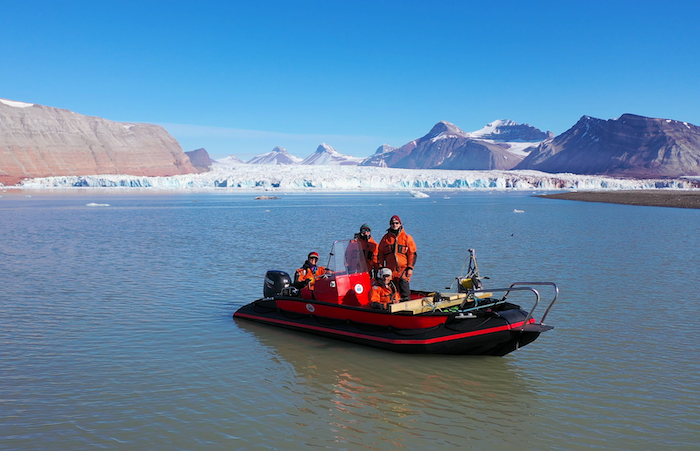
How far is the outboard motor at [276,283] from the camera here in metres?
10.3

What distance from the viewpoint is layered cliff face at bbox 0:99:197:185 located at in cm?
14862

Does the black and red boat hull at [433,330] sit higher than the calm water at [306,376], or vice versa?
the black and red boat hull at [433,330]

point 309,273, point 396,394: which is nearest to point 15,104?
point 309,273

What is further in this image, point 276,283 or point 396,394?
point 276,283

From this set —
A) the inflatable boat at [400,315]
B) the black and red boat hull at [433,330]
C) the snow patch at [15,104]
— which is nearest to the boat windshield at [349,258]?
the inflatable boat at [400,315]

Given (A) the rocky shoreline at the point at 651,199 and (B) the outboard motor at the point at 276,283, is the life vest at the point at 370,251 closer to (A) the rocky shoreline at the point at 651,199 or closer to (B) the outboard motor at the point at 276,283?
(B) the outboard motor at the point at 276,283

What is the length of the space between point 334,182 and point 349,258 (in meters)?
101

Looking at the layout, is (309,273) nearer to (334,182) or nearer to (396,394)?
(396,394)

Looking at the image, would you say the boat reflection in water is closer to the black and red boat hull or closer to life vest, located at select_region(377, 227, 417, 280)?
the black and red boat hull

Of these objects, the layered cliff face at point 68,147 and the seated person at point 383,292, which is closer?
the seated person at point 383,292

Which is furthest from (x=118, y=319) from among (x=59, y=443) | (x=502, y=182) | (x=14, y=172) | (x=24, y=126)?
(x=24, y=126)

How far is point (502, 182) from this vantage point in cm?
12494

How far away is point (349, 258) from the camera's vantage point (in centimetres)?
910

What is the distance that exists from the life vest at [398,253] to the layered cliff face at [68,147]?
150471 mm
